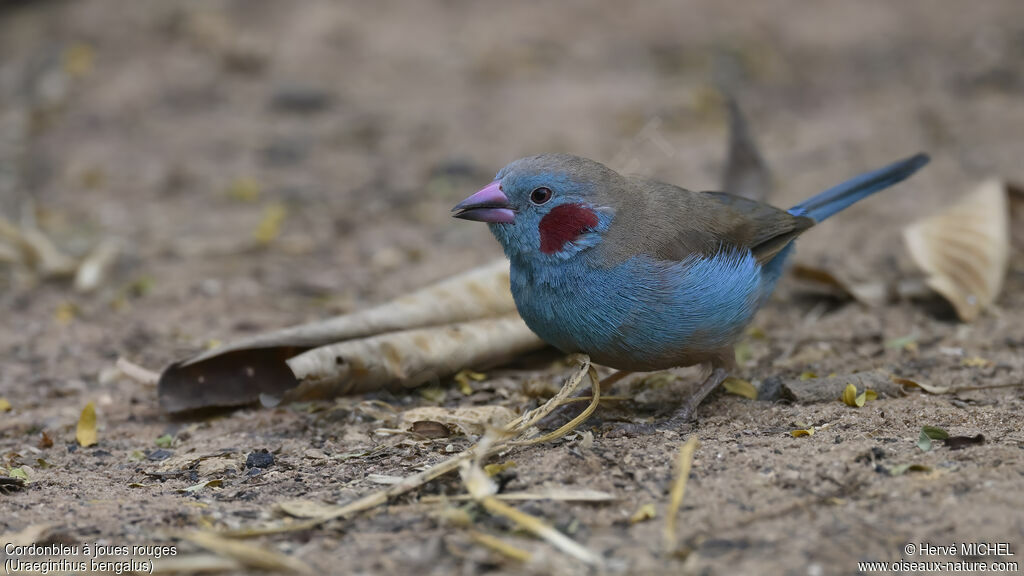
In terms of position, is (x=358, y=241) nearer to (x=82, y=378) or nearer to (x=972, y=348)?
(x=82, y=378)

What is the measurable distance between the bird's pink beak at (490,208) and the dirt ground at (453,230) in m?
0.75

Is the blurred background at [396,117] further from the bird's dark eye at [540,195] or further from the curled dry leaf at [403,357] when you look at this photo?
the bird's dark eye at [540,195]

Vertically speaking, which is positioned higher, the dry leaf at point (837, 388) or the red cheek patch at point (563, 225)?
the red cheek patch at point (563, 225)

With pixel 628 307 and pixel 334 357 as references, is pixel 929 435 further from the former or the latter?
pixel 334 357

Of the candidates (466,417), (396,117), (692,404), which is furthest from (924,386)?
(396,117)

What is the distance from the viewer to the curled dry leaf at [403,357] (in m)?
3.95

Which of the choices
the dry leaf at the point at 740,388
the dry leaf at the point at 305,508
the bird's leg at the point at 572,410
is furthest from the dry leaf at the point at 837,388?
the dry leaf at the point at 305,508

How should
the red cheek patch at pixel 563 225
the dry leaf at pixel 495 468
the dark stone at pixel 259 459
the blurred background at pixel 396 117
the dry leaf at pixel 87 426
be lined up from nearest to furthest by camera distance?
the dry leaf at pixel 495 468, the dark stone at pixel 259 459, the red cheek patch at pixel 563 225, the dry leaf at pixel 87 426, the blurred background at pixel 396 117

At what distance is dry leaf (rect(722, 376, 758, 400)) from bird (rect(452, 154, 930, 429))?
0.42ft

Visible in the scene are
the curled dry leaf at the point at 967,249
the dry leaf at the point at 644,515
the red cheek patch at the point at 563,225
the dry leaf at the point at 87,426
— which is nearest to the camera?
the dry leaf at the point at 644,515

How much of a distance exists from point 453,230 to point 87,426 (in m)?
3.03

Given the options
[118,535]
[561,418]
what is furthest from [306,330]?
[118,535]

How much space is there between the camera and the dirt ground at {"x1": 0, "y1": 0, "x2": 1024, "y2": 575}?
8.98 ft

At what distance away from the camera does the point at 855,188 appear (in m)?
4.53
